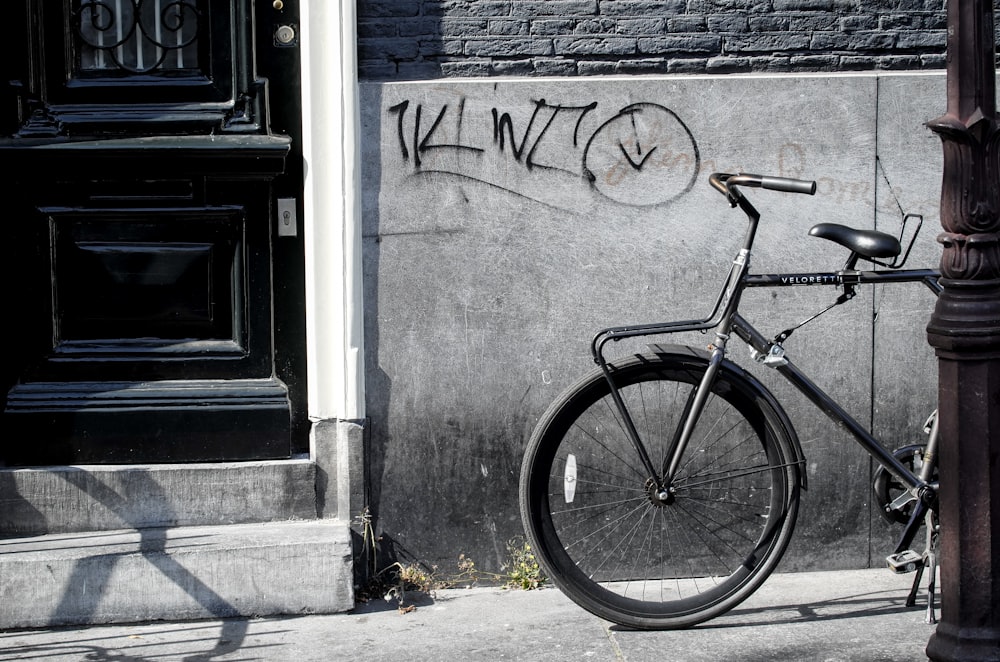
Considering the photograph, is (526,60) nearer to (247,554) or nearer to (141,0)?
(141,0)

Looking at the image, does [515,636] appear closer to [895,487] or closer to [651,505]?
[651,505]

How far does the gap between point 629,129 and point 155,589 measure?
2527 mm

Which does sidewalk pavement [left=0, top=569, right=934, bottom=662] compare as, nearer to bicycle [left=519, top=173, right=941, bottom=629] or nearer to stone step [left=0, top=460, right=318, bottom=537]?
bicycle [left=519, top=173, right=941, bottom=629]

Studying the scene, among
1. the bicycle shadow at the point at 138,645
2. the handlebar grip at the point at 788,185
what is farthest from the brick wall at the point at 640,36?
the bicycle shadow at the point at 138,645

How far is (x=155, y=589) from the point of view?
4.37 meters

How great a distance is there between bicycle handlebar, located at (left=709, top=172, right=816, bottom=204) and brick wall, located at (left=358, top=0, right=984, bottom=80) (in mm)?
841

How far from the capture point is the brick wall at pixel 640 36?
4.65 metres

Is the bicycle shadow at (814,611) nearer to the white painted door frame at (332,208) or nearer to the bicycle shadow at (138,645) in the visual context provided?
the bicycle shadow at (138,645)

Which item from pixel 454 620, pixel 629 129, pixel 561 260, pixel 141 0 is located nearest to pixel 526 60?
pixel 629 129

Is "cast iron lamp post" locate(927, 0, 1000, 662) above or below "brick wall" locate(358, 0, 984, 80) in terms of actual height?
below

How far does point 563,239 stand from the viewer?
4.69m

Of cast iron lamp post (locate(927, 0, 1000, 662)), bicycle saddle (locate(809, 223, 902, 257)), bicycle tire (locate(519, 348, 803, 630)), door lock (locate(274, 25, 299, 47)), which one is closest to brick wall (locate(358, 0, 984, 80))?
door lock (locate(274, 25, 299, 47))

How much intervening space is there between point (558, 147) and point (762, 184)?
98 centimetres

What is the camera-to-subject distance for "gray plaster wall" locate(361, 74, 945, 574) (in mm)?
4641
